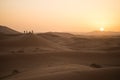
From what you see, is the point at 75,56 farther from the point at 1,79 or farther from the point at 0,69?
the point at 1,79

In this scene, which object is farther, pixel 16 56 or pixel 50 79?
pixel 16 56

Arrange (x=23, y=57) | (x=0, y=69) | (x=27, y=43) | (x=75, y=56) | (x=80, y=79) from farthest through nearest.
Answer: (x=27, y=43), (x=75, y=56), (x=23, y=57), (x=0, y=69), (x=80, y=79)

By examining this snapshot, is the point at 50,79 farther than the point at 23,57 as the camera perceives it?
No

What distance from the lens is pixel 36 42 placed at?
95.0 feet

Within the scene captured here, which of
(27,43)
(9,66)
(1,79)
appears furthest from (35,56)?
(27,43)

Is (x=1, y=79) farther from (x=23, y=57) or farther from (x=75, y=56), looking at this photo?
(x=75, y=56)

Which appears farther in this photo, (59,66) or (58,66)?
(58,66)

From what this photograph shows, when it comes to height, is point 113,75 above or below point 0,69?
above

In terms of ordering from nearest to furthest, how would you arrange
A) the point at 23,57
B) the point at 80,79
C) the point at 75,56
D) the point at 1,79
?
the point at 80,79 < the point at 1,79 < the point at 23,57 < the point at 75,56

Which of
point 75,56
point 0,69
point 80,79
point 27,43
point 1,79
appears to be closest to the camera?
point 80,79

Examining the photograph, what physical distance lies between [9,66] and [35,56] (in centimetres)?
352

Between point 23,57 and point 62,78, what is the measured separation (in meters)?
9.74

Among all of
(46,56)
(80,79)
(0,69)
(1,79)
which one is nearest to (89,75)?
(80,79)

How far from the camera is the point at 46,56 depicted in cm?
1672
